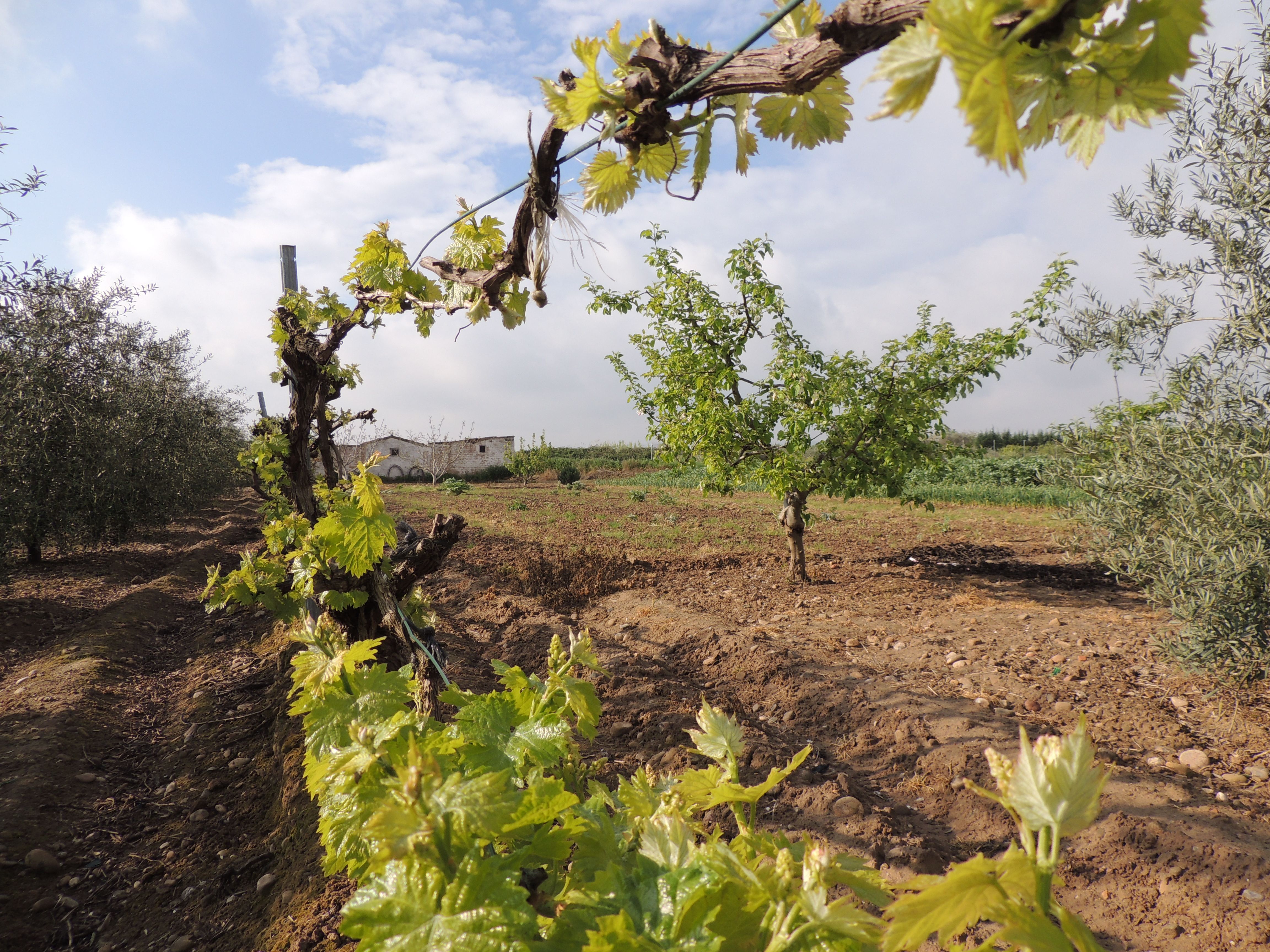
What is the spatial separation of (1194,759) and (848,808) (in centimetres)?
194

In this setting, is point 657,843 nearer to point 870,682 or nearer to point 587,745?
point 587,745

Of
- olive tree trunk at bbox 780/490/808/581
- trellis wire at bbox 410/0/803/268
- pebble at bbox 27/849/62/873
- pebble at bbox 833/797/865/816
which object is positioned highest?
trellis wire at bbox 410/0/803/268

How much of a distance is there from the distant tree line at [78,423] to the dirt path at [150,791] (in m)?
2.60

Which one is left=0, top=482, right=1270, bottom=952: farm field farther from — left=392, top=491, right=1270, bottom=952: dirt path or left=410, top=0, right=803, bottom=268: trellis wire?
left=410, top=0, right=803, bottom=268: trellis wire

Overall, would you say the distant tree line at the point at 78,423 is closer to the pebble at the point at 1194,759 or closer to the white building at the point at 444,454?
the pebble at the point at 1194,759

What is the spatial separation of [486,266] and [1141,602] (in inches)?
278

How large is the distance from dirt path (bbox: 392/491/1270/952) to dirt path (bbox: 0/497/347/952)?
149 cm

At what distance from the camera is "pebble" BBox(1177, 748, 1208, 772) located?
3.13 m

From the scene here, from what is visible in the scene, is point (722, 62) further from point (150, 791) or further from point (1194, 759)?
point (150, 791)

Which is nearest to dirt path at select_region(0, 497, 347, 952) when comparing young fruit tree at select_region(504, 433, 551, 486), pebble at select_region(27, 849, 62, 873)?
pebble at select_region(27, 849, 62, 873)

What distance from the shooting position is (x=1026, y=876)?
0.65m

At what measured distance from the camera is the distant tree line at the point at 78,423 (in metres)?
7.98

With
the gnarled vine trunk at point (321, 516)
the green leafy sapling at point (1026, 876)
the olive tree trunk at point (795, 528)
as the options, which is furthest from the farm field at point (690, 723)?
the green leafy sapling at point (1026, 876)

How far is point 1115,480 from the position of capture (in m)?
4.70
